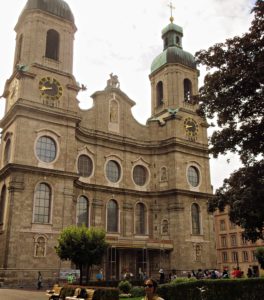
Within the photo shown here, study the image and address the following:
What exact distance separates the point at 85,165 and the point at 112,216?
5765mm

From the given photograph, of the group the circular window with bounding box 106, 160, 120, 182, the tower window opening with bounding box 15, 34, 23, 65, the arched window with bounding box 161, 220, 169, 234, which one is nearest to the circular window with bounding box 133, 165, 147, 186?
the circular window with bounding box 106, 160, 120, 182

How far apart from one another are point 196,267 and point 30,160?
19933mm

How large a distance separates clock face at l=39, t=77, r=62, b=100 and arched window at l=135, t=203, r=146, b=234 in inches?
561

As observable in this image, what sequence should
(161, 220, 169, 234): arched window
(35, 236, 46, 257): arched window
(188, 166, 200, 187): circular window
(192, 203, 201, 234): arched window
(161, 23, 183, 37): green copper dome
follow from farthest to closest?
(161, 23, 183, 37): green copper dome
(188, 166, 200, 187): circular window
(192, 203, 201, 234): arched window
(161, 220, 169, 234): arched window
(35, 236, 46, 257): arched window

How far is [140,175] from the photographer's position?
141 feet

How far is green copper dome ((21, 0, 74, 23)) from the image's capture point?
125 ft

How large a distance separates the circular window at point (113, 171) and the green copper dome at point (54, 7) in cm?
1510

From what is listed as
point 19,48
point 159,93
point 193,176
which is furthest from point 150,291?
point 159,93

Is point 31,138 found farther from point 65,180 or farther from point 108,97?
point 108,97

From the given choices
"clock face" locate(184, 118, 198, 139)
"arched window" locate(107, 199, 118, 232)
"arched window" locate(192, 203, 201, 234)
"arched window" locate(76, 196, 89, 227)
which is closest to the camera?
"arched window" locate(76, 196, 89, 227)

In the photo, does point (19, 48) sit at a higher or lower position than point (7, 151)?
higher

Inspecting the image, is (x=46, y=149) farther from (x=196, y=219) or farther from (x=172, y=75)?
(x=172, y=75)

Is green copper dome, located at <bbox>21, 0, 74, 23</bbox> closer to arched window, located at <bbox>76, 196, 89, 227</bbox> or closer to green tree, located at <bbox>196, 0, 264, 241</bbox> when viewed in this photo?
arched window, located at <bbox>76, 196, 89, 227</bbox>

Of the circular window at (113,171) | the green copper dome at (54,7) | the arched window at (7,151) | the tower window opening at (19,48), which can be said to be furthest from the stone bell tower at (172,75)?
the arched window at (7,151)
